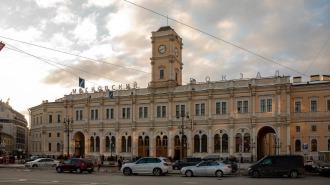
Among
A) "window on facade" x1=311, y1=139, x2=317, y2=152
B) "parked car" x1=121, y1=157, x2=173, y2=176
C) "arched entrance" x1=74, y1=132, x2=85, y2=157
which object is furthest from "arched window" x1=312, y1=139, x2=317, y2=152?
"arched entrance" x1=74, y1=132, x2=85, y2=157

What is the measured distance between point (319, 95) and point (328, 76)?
5407 mm

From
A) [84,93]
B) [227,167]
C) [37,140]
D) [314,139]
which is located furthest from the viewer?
[37,140]

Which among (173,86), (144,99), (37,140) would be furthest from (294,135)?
(37,140)

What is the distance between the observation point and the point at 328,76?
59.3 meters

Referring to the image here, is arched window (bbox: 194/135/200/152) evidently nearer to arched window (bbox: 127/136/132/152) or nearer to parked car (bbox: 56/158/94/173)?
arched window (bbox: 127/136/132/152)

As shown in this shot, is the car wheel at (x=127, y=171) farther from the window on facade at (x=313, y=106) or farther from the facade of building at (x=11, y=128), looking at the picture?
the facade of building at (x=11, y=128)

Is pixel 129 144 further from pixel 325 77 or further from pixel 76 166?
pixel 325 77

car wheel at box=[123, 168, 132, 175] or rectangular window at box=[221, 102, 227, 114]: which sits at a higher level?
rectangular window at box=[221, 102, 227, 114]

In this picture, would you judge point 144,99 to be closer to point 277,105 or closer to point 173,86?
point 173,86

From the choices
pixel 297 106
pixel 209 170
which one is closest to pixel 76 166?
pixel 209 170

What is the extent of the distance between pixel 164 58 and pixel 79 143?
2399 cm

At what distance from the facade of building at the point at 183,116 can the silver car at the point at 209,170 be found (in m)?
19.7

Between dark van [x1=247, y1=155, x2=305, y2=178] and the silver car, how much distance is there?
1900 millimetres

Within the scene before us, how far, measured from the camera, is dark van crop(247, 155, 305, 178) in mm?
29062
